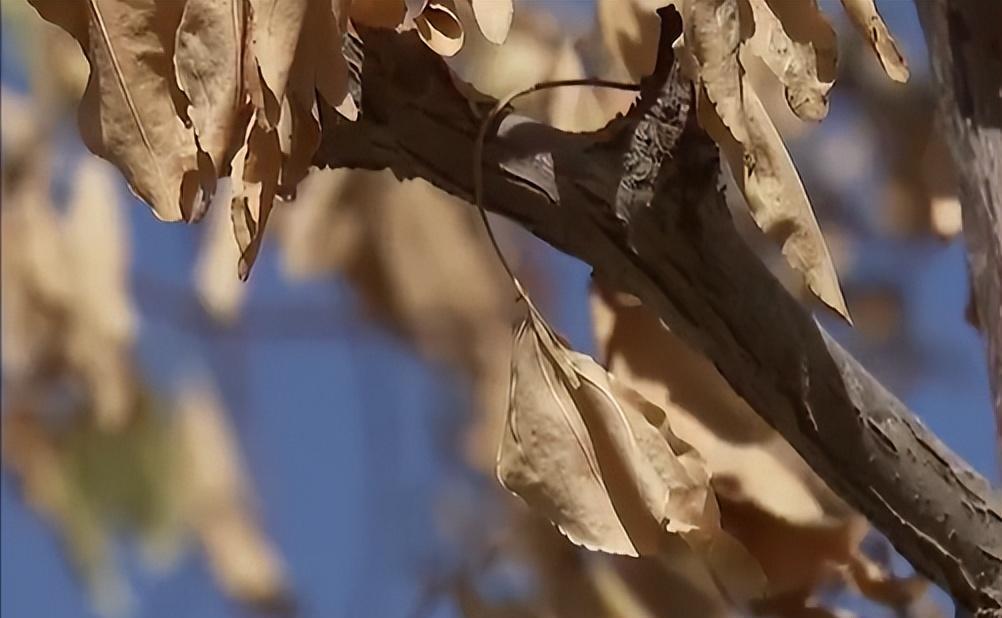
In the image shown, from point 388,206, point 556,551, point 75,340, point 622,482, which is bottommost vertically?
point 75,340

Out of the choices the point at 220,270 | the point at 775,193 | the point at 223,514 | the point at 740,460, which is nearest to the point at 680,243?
the point at 775,193

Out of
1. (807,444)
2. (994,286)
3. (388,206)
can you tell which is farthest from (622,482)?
(388,206)

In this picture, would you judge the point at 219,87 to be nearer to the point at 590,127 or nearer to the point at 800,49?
the point at 800,49

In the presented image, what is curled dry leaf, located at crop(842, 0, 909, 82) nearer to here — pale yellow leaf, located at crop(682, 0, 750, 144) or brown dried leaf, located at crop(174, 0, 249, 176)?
pale yellow leaf, located at crop(682, 0, 750, 144)

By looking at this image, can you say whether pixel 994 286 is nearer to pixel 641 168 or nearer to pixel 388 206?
pixel 641 168

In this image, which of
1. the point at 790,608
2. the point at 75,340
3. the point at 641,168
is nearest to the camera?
the point at 641,168

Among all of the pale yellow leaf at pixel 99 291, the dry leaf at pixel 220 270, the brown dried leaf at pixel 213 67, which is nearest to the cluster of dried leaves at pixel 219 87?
the brown dried leaf at pixel 213 67

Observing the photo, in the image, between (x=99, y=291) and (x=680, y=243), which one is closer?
(x=680, y=243)
